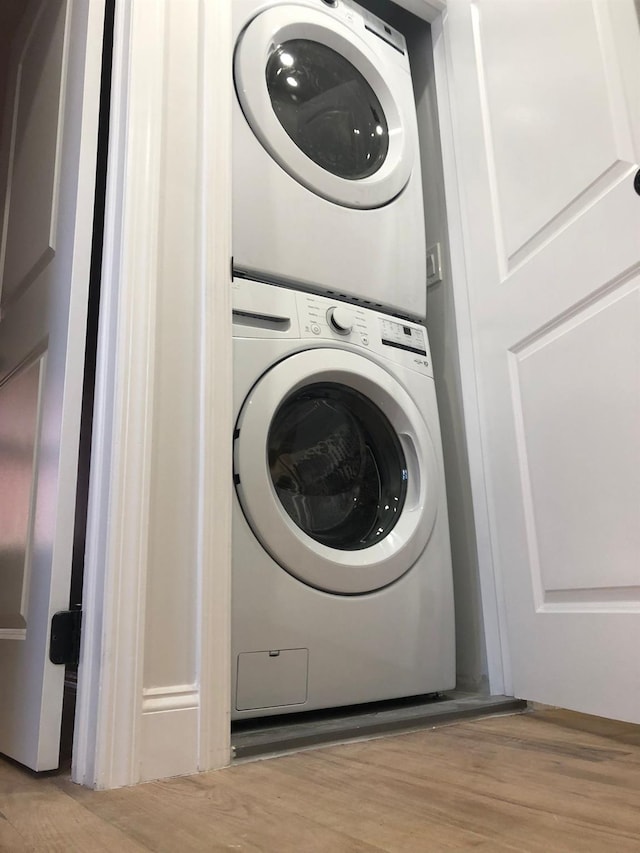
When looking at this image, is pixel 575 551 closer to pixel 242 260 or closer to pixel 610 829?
pixel 610 829

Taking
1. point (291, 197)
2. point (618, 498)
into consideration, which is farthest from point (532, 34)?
point (618, 498)

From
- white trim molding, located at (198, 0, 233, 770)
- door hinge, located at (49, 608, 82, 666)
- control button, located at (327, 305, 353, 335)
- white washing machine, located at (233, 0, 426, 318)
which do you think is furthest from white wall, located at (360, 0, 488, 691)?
door hinge, located at (49, 608, 82, 666)

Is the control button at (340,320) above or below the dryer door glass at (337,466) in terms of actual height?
above

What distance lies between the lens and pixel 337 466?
129 cm

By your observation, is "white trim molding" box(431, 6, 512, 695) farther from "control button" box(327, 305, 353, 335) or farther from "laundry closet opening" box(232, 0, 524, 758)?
"control button" box(327, 305, 353, 335)

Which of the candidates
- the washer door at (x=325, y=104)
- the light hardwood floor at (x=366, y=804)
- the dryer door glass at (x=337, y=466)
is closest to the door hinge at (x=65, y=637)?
the light hardwood floor at (x=366, y=804)

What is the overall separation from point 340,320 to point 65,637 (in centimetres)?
76

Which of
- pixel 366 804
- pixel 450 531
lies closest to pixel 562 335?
pixel 450 531

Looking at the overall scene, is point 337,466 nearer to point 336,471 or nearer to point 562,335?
point 336,471

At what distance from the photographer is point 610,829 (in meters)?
0.63

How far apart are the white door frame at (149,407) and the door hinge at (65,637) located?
3 cm

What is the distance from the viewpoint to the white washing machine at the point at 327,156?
129cm

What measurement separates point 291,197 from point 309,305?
0.76 ft

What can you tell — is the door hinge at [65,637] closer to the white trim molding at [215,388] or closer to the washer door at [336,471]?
the white trim molding at [215,388]
